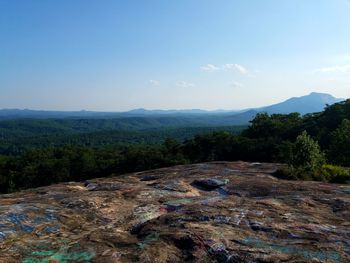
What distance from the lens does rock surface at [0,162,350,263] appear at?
738 centimetres

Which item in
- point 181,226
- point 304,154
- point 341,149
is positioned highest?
point 181,226

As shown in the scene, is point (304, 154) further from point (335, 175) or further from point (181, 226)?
point (181, 226)

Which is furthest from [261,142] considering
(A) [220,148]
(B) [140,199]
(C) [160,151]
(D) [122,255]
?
(D) [122,255]

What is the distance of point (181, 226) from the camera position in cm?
894

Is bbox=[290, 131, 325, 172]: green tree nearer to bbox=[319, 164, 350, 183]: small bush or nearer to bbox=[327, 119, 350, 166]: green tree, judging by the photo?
bbox=[319, 164, 350, 183]: small bush

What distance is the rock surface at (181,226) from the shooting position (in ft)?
24.2

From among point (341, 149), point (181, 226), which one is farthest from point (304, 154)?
point (181, 226)

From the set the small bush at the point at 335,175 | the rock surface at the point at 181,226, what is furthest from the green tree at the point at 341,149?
the rock surface at the point at 181,226

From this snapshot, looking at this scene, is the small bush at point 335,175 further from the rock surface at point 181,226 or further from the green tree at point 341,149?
the green tree at point 341,149

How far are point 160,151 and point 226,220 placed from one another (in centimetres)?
6516

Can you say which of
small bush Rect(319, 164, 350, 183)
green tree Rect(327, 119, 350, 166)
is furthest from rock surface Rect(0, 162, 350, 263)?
green tree Rect(327, 119, 350, 166)

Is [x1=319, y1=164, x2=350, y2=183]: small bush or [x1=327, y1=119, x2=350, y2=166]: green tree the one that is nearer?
[x1=319, y1=164, x2=350, y2=183]: small bush

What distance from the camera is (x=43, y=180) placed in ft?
223

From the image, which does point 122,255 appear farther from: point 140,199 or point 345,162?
point 345,162
